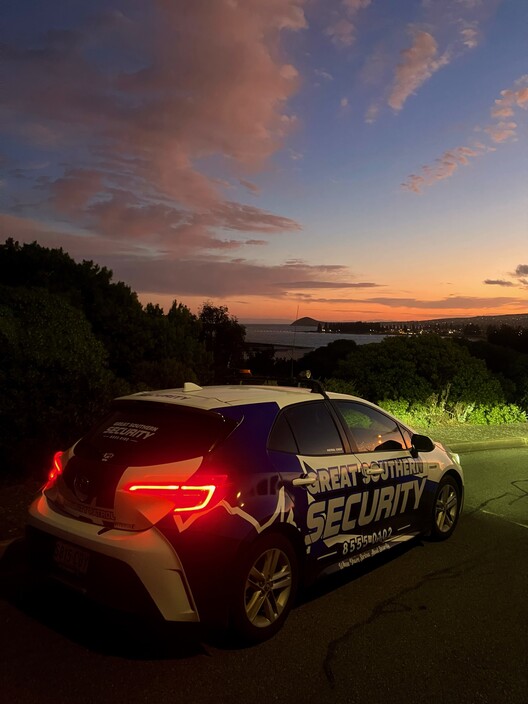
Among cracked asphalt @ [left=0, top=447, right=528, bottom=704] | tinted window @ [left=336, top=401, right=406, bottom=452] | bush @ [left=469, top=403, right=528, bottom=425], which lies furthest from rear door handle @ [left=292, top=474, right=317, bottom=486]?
bush @ [left=469, top=403, right=528, bottom=425]

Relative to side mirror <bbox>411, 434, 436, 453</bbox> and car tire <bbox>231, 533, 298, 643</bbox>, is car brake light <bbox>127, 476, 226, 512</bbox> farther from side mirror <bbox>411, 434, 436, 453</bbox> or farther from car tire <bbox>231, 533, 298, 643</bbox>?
side mirror <bbox>411, 434, 436, 453</bbox>

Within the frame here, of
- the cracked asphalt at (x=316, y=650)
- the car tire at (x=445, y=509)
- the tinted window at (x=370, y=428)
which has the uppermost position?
the tinted window at (x=370, y=428)

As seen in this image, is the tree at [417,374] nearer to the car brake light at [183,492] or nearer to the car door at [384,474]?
the car door at [384,474]

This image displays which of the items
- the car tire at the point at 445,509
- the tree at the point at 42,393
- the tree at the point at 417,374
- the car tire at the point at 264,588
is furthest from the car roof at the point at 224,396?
the tree at the point at 417,374

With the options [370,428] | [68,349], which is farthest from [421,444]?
[68,349]

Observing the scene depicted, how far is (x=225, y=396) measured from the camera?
4.12 meters

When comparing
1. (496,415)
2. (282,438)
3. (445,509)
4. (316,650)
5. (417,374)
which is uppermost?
(282,438)

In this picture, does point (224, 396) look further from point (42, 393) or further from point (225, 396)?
point (42, 393)

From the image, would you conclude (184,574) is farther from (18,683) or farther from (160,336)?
(160,336)

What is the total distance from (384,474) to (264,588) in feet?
5.21

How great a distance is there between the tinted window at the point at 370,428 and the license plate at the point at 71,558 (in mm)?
2284

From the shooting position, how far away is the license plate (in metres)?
3.36

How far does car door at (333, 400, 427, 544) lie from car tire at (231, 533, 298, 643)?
92cm

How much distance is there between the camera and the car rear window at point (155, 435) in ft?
11.4
